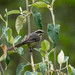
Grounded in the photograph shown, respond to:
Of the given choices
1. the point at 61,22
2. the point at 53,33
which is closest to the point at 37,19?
the point at 53,33

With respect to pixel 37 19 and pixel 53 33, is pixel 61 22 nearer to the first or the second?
pixel 37 19

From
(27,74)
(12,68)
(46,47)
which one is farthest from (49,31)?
(12,68)

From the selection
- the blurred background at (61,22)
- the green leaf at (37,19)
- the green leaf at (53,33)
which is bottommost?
the blurred background at (61,22)

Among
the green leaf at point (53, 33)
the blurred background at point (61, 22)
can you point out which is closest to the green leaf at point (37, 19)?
the green leaf at point (53, 33)

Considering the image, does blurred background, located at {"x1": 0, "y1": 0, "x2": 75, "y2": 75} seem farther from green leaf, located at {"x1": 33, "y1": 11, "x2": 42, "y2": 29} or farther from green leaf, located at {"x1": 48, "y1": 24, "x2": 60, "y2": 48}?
green leaf, located at {"x1": 48, "y1": 24, "x2": 60, "y2": 48}

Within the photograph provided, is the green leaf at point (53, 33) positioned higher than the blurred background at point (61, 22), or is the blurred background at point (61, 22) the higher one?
the green leaf at point (53, 33)

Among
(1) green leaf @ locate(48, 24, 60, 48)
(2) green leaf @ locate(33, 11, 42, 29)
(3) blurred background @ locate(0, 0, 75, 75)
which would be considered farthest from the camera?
(3) blurred background @ locate(0, 0, 75, 75)

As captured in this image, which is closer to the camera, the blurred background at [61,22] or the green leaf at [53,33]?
the green leaf at [53,33]

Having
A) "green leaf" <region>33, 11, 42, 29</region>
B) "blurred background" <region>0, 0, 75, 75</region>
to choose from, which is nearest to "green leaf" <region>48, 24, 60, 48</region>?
"green leaf" <region>33, 11, 42, 29</region>

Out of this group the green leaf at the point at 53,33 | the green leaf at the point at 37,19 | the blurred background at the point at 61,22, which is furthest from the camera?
the blurred background at the point at 61,22

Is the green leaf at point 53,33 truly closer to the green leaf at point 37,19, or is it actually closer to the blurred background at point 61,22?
the green leaf at point 37,19

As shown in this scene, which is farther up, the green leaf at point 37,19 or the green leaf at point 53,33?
the green leaf at point 37,19

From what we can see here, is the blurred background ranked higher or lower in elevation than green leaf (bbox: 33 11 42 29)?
lower

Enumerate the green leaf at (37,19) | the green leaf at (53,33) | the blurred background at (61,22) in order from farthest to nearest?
1. the blurred background at (61,22)
2. the green leaf at (37,19)
3. the green leaf at (53,33)
